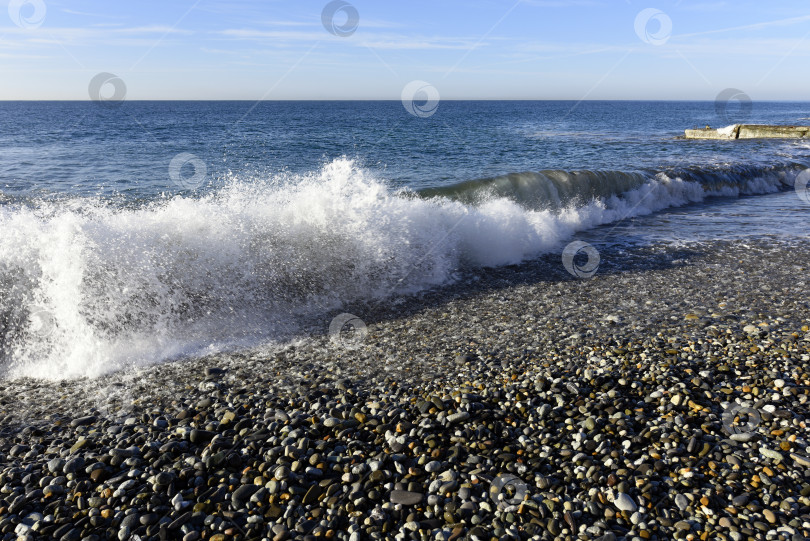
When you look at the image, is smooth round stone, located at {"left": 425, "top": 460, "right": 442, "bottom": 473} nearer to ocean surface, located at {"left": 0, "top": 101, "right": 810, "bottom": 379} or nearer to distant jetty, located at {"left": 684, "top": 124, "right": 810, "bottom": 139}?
ocean surface, located at {"left": 0, "top": 101, "right": 810, "bottom": 379}

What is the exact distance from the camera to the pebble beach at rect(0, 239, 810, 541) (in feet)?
12.3

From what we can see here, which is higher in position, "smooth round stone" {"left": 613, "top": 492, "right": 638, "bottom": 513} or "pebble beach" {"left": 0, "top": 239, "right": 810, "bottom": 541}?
"pebble beach" {"left": 0, "top": 239, "right": 810, "bottom": 541}

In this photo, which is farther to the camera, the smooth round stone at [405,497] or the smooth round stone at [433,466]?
the smooth round stone at [433,466]

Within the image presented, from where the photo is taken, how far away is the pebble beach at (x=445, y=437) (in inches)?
147

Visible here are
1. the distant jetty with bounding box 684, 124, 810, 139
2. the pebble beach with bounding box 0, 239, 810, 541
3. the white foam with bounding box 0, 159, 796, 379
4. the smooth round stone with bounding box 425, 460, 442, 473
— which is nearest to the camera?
the pebble beach with bounding box 0, 239, 810, 541

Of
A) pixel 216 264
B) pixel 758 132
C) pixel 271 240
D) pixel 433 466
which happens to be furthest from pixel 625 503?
pixel 758 132

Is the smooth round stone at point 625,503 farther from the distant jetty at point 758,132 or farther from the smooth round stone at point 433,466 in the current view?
the distant jetty at point 758,132

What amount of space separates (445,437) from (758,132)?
45.9 meters

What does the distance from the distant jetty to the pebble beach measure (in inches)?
1542

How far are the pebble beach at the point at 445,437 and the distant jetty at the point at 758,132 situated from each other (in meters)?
39.2

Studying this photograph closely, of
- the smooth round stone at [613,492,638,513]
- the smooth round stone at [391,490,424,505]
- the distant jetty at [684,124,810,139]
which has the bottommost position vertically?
the smooth round stone at [613,492,638,513]

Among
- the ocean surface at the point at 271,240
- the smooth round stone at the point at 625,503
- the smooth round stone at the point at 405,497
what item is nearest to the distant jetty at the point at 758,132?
the ocean surface at the point at 271,240

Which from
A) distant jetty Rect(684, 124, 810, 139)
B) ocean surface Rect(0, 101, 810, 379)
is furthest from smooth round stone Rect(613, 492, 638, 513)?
distant jetty Rect(684, 124, 810, 139)

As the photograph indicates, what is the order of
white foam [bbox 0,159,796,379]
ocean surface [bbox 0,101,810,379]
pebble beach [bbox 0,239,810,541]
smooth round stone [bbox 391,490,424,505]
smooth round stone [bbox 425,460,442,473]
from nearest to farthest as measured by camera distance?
pebble beach [bbox 0,239,810,541] < smooth round stone [bbox 391,490,424,505] < smooth round stone [bbox 425,460,442,473] < white foam [bbox 0,159,796,379] < ocean surface [bbox 0,101,810,379]
